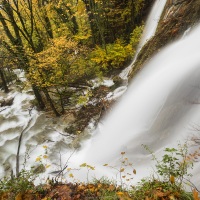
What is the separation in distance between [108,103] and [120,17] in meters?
6.70

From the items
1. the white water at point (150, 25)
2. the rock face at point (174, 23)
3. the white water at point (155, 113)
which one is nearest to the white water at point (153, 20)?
the white water at point (150, 25)

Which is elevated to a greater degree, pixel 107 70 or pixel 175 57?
pixel 175 57

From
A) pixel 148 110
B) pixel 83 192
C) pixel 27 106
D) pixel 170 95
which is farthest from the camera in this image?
pixel 27 106

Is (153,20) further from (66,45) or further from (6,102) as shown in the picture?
(6,102)

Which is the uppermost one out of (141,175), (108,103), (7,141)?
(141,175)

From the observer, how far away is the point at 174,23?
8430mm

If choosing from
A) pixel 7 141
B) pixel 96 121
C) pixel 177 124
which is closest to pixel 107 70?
pixel 96 121

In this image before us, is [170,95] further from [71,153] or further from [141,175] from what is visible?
[71,153]

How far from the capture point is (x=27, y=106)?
1148cm

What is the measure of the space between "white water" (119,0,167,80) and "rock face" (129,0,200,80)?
63.1 inches

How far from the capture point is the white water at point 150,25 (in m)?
11.5

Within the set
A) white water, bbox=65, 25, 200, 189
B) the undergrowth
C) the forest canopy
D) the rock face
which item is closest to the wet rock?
the forest canopy

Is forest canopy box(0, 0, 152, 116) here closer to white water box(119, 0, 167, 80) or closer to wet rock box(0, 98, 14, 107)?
white water box(119, 0, 167, 80)

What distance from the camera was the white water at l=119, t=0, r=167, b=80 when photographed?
1151 cm
